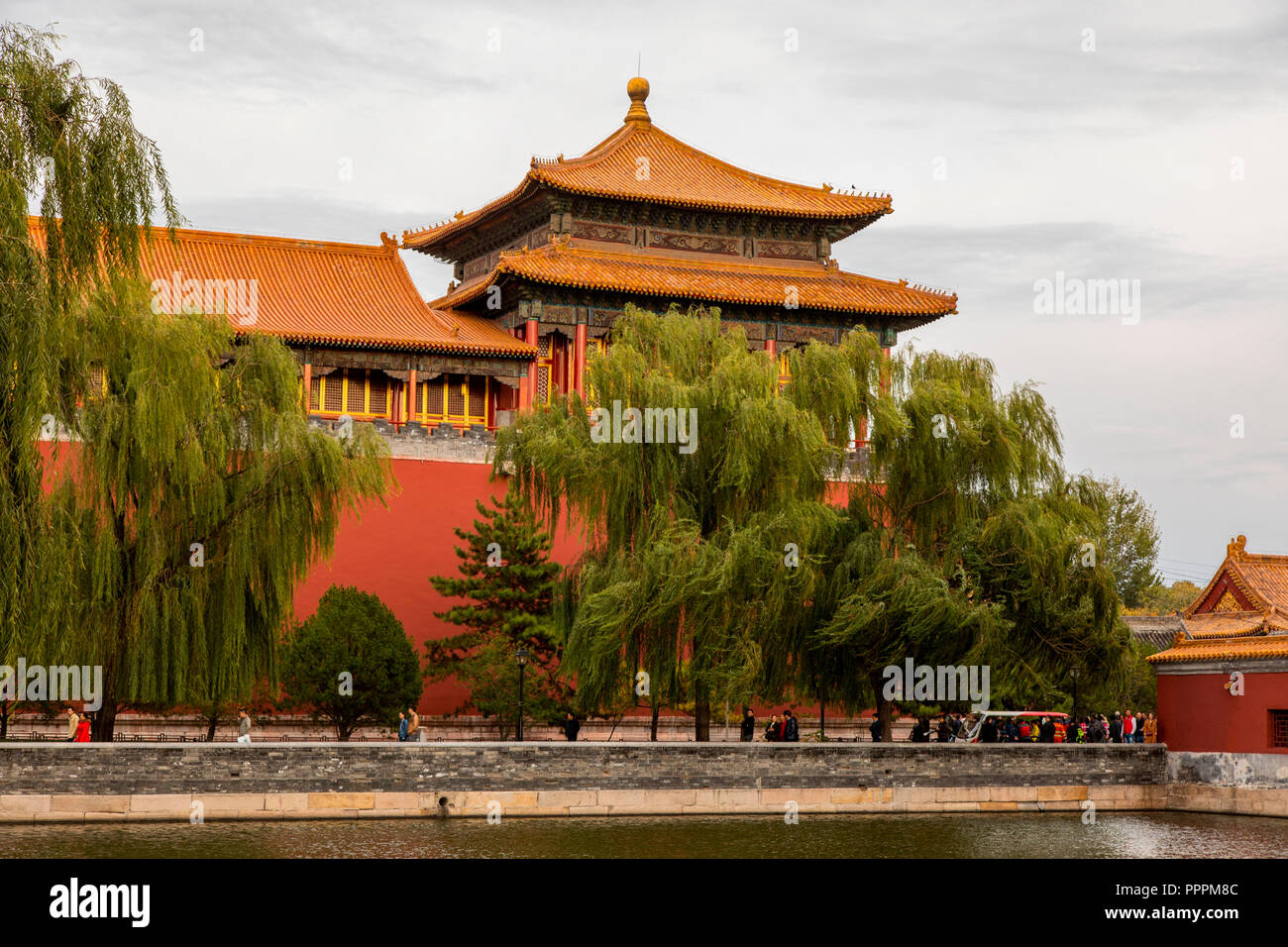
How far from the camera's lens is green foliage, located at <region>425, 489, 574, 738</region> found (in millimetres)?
19250

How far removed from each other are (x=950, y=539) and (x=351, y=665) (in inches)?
277

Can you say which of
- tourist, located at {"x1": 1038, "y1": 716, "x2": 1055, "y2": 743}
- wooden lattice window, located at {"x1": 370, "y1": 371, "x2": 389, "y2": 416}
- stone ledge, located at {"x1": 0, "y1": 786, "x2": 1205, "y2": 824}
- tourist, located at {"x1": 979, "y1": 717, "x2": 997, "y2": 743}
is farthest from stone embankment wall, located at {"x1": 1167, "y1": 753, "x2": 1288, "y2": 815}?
wooden lattice window, located at {"x1": 370, "y1": 371, "x2": 389, "y2": 416}

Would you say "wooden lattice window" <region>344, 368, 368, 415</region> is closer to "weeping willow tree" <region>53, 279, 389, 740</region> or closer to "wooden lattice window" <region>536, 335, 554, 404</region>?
"wooden lattice window" <region>536, 335, 554, 404</region>

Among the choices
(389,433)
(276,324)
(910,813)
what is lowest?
(910,813)

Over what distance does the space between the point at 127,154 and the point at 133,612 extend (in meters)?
6.99

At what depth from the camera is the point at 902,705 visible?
21078 mm

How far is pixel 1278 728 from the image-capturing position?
706 inches

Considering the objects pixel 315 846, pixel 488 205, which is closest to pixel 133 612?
pixel 315 846

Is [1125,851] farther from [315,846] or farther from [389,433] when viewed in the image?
[389,433]

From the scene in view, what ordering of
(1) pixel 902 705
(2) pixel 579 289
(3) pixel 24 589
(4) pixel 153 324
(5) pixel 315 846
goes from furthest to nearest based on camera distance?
1. (2) pixel 579 289
2. (1) pixel 902 705
3. (4) pixel 153 324
4. (5) pixel 315 846
5. (3) pixel 24 589

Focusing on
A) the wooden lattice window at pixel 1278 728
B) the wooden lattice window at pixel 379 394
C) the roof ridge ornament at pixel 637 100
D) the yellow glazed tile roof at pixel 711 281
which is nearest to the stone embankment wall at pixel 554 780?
the wooden lattice window at pixel 1278 728

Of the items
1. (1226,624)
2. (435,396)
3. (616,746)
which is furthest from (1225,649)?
(435,396)

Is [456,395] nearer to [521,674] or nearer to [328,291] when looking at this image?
[328,291]

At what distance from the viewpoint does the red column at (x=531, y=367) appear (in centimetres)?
2456
